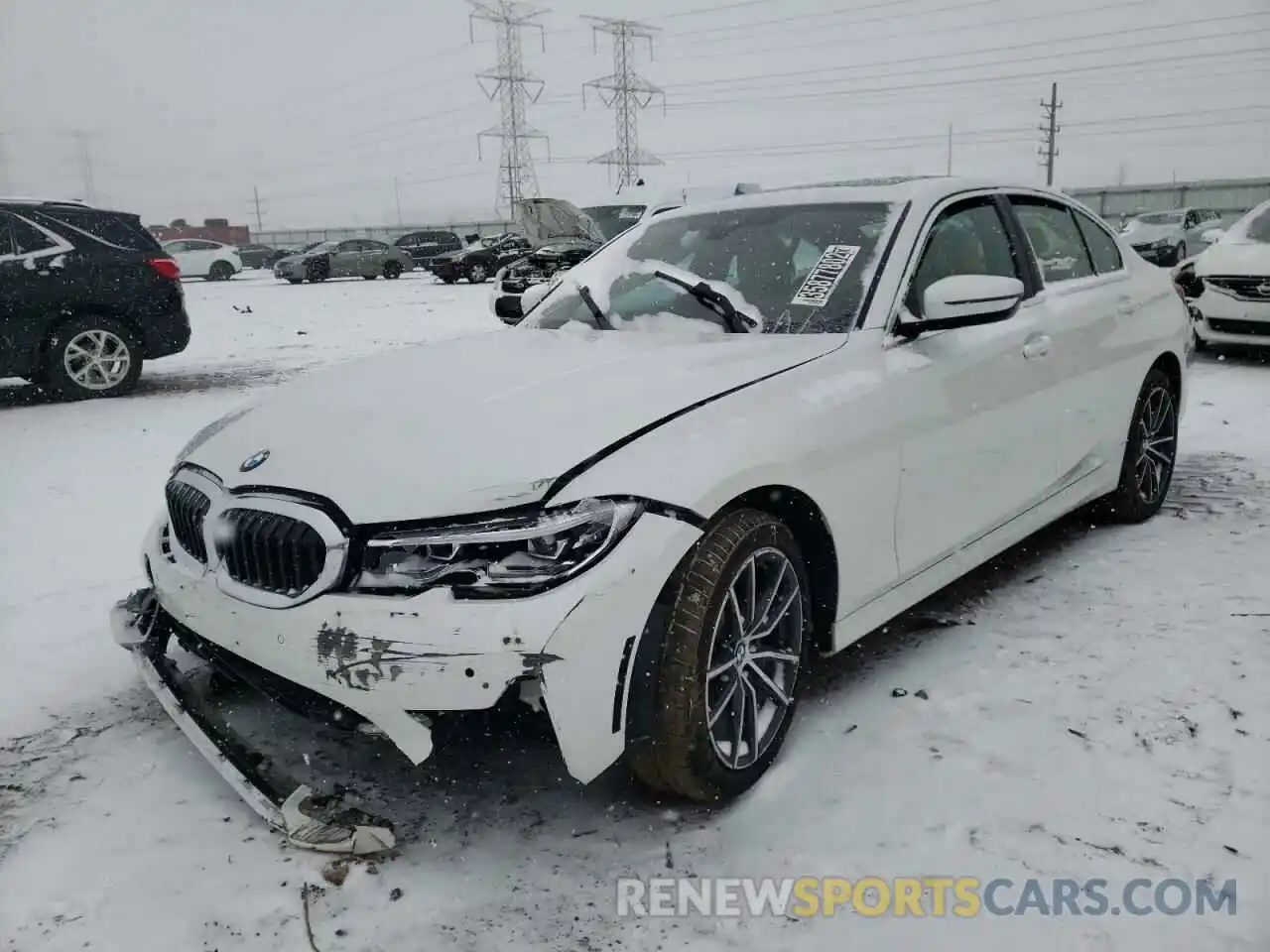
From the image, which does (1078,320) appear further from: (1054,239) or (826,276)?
(826,276)

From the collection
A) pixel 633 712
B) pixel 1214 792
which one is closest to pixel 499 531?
pixel 633 712

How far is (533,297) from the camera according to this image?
4016 millimetres

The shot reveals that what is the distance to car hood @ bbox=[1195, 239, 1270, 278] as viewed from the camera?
8.20m

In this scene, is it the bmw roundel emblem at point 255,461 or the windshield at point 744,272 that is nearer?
the bmw roundel emblem at point 255,461

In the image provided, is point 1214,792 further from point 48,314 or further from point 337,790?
point 48,314

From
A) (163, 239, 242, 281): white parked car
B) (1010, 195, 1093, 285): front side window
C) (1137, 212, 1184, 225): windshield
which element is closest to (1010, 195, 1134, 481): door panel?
(1010, 195, 1093, 285): front side window

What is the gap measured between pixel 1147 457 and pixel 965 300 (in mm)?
2103

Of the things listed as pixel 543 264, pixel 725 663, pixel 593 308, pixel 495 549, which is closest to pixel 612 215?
pixel 543 264

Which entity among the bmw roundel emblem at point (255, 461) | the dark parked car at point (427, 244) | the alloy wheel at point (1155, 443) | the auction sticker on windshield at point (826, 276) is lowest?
the alloy wheel at point (1155, 443)

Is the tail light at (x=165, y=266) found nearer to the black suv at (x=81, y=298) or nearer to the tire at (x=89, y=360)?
the black suv at (x=81, y=298)

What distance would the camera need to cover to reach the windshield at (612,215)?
815 inches

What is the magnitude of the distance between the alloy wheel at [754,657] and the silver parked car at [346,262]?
28627 millimetres

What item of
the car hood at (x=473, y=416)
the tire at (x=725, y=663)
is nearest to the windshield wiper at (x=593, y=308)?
the car hood at (x=473, y=416)

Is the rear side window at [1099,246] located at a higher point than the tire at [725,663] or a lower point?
higher
